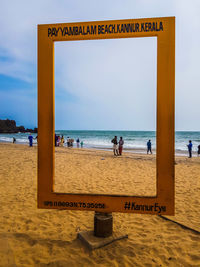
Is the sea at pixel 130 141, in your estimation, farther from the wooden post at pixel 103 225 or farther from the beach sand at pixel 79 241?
the wooden post at pixel 103 225

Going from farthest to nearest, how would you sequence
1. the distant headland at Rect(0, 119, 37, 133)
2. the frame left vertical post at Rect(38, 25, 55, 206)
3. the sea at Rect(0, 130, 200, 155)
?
the distant headland at Rect(0, 119, 37, 133), the sea at Rect(0, 130, 200, 155), the frame left vertical post at Rect(38, 25, 55, 206)

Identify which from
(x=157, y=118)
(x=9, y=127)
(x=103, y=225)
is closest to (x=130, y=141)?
(x=103, y=225)

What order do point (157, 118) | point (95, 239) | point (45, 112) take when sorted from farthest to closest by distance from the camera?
1. point (95, 239)
2. point (45, 112)
3. point (157, 118)

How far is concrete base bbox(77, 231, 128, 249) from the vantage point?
9.35 ft

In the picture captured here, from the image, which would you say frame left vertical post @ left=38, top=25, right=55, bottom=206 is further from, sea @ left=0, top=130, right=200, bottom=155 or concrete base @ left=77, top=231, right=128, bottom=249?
sea @ left=0, top=130, right=200, bottom=155

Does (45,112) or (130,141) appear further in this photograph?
(130,141)

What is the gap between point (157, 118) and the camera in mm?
2588

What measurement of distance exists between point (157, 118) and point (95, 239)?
2104mm

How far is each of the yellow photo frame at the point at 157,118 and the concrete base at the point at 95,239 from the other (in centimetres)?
59

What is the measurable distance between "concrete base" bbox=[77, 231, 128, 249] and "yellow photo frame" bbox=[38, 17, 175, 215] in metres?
0.59

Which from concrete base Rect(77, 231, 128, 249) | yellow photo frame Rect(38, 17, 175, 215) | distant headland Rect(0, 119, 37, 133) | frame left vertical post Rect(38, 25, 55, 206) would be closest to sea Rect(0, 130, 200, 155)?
concrete base Rect(77, 231, 128, 249)

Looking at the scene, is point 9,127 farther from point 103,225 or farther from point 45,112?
point 103,225

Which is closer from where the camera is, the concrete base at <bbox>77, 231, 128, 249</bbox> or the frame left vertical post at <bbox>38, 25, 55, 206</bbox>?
the frame left vertical post at <bbox>38, 25, 55, 206</bbox>

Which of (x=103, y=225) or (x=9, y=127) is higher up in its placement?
(x=9, y=127)
